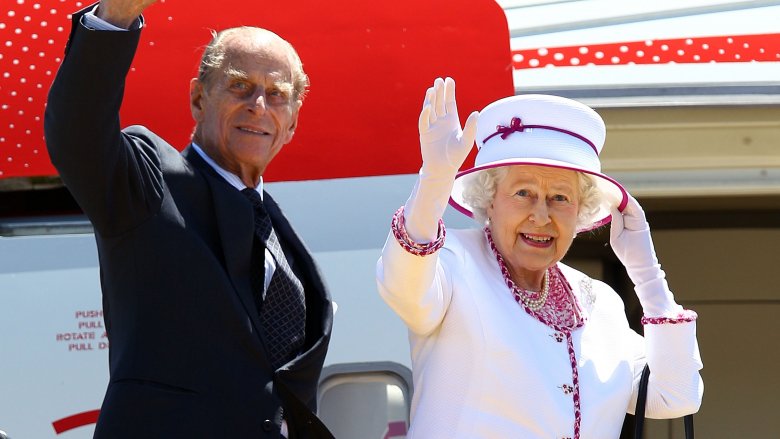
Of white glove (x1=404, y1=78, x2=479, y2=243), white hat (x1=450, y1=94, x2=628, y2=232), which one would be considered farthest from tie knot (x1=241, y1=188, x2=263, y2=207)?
white hat (x1=450, y1=94, x2=628, y2=232)

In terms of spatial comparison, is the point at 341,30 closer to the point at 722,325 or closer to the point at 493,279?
the point at 493,279

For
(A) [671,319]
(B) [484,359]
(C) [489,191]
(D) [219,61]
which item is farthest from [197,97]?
(A) [671,319]

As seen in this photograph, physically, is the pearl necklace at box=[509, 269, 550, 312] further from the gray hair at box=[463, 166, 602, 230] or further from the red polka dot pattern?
the red polka dot pattern

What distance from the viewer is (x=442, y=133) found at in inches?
77.6

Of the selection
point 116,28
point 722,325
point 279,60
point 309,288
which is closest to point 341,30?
point 279,60

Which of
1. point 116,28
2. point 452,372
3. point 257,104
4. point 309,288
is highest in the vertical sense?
point 116,28

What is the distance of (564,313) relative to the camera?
233 centimetres

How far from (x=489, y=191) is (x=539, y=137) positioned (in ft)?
0.51

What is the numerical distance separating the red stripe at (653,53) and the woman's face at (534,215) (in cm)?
72

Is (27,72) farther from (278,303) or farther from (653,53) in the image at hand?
(653,53)

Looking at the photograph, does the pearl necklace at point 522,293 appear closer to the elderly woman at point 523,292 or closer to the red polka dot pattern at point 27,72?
the elderly woman at point 523,292

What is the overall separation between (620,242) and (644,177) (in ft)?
1.81

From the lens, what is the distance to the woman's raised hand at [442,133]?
1961 mm

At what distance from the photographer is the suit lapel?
1946 millimetres
